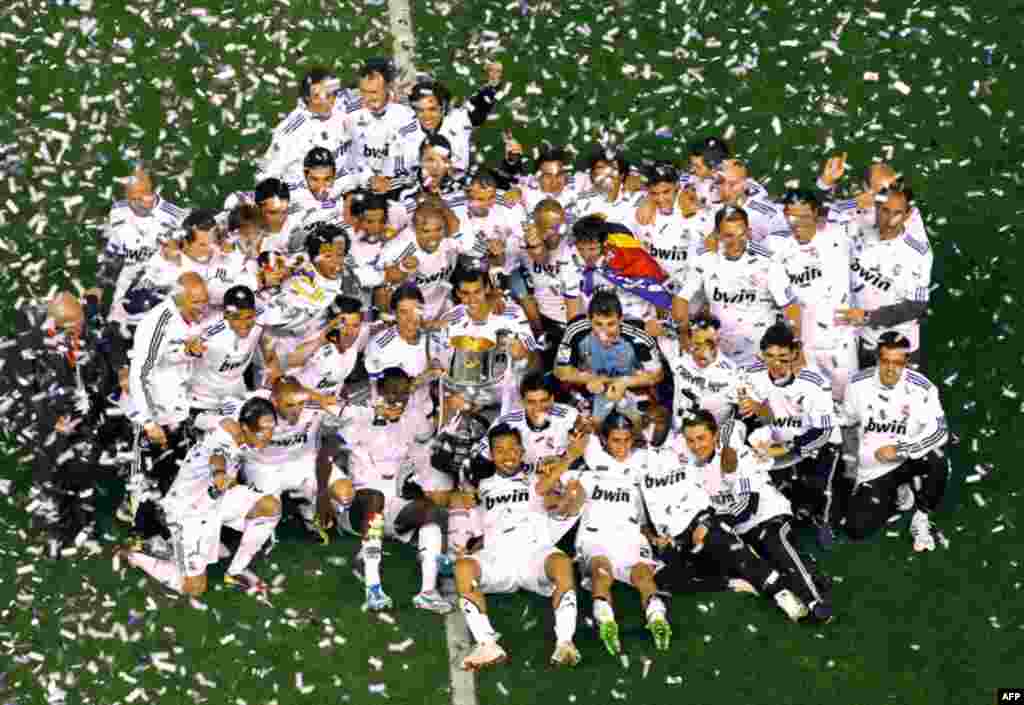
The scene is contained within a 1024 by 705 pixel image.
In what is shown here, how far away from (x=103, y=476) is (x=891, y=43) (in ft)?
30.1

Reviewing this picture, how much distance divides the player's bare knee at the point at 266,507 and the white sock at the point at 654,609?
294 cm

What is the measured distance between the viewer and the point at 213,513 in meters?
16.4

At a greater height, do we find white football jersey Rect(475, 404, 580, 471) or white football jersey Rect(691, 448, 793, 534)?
white football jersey Rect(475, 404, 580, 471)

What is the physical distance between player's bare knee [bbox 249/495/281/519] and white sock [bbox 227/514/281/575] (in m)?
0.03

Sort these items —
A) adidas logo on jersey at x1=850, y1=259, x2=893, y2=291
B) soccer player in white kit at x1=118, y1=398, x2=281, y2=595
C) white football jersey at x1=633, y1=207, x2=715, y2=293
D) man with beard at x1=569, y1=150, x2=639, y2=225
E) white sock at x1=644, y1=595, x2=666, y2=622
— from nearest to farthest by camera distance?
white sock at x1=644, y1=595, x2=666, y2=622 → soccer player in white kit at x1=118, y1=398, x2=281, y2=595 → adidas logo on jersey at x1=850, y1=259, x2=893, y2=291 → white football jersey at x1=633, y1=207, x2=715, y2=293 → man with beard at x1=569, y1=150, x2=639, y2=225

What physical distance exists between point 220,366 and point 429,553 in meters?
2.21

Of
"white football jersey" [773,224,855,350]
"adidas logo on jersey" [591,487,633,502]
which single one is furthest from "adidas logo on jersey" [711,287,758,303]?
"adidas logo on jersey" [591,487,633,502]

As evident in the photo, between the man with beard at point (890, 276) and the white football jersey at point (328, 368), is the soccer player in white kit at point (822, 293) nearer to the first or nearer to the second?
the man with beard at point (890, 276)

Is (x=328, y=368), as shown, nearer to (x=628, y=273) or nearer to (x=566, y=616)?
(x=628, y=273)

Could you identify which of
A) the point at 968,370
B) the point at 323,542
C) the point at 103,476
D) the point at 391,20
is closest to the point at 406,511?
the point at 323,542

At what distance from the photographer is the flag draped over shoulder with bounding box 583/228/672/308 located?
57.6 feet

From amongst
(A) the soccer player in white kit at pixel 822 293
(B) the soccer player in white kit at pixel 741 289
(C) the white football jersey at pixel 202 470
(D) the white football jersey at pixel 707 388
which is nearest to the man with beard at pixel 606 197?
(B) the soccer player in white kit at pixel 741 289

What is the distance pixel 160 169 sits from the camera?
20.1 m

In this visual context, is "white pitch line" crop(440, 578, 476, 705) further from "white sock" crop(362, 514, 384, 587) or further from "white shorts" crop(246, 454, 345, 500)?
"white shorts" crop(246, 454, 345, 500)
